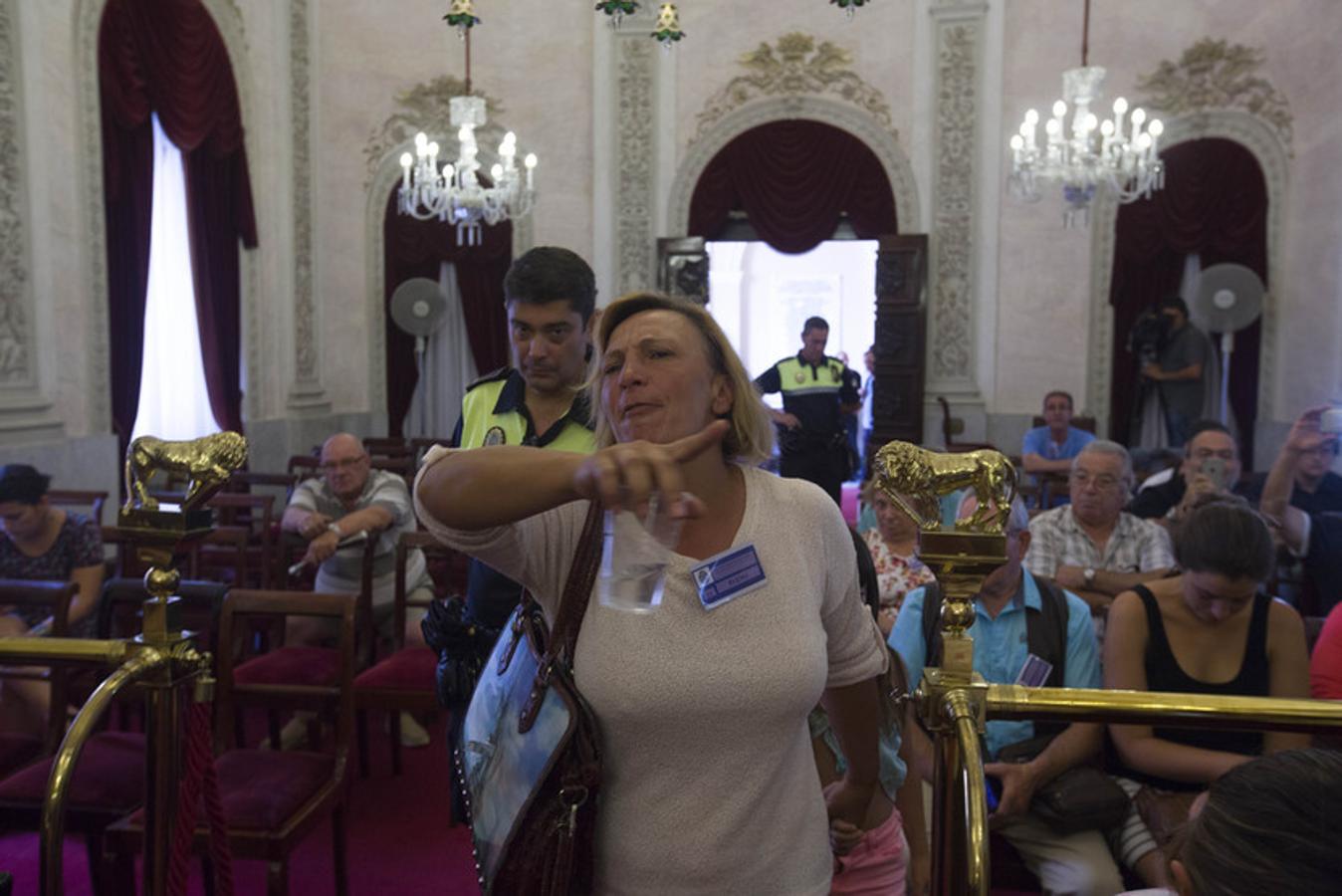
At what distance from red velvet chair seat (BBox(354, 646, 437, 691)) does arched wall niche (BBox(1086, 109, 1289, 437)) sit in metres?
6.83

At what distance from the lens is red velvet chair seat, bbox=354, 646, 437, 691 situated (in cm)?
340

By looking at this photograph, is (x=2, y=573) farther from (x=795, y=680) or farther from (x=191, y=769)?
(x=795, y=680)

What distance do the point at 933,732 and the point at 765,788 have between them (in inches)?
8.8

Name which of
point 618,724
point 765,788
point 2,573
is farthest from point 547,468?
point 2,573

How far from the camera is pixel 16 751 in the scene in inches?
111

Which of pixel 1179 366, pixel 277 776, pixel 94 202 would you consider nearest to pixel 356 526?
pixel 277 776

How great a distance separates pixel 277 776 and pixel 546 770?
166 centimetres

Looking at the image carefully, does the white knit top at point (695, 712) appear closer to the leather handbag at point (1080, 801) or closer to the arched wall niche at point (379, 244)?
the leather handbag at point (1080, 801)

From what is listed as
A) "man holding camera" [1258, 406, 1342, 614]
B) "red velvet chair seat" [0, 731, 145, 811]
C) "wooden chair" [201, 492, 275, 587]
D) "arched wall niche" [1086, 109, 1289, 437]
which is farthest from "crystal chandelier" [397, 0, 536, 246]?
"red velvet chair seat" [0, 731, 145, 811]

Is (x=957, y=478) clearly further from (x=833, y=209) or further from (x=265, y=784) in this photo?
(x=833, y=209)

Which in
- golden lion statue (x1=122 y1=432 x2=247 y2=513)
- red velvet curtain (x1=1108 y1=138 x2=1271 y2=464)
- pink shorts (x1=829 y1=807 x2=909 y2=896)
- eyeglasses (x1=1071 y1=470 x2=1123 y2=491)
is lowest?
pink shorts (x1=829 y1=807 x2=909 y2=896)

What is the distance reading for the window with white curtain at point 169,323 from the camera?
22.6 ft

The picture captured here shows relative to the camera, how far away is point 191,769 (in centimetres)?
148

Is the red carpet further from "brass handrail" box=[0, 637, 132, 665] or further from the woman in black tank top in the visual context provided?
the woman in black tank top
